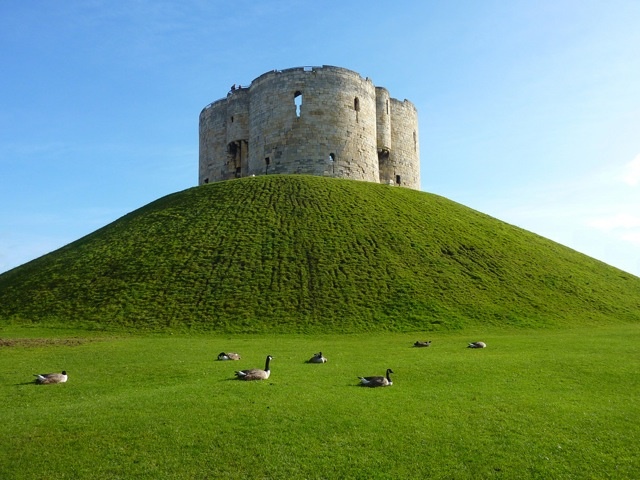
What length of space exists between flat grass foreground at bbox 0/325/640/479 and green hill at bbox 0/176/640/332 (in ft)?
46.8

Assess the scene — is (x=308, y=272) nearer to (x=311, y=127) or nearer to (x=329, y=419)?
(x=311, y=127)

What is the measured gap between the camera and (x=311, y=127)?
6569 cm

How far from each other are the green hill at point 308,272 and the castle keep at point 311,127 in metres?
6.95

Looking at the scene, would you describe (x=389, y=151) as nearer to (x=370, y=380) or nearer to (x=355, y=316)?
(x=355, y=316)

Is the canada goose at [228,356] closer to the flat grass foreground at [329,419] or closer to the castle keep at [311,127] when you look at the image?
the flat grass foreground at [329,419]

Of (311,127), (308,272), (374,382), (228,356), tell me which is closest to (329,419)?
(374,382)

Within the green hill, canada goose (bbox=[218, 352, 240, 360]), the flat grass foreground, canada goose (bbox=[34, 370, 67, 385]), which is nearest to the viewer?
the flat grass foreground

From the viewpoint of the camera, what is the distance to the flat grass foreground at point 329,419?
12.2m

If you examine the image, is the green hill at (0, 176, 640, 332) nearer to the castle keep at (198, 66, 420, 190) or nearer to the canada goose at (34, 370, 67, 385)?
the castle keep at (198, 66, 420, 190)

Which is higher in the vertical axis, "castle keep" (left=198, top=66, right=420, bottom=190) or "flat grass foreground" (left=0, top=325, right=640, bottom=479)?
"castle keep" (left=198, top=66, right=420, bottom=190)

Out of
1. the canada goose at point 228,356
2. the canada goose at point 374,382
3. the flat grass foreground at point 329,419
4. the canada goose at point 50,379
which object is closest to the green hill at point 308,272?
the canada goose at point 228,356

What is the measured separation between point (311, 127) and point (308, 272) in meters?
27.3

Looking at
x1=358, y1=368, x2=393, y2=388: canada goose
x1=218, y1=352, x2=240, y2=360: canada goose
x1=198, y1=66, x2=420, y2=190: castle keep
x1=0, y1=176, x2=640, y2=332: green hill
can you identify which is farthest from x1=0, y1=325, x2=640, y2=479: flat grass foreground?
x1=198, y1=66, x2=420, y2=190: castle keep

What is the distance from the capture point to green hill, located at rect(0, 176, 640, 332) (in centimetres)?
3797
